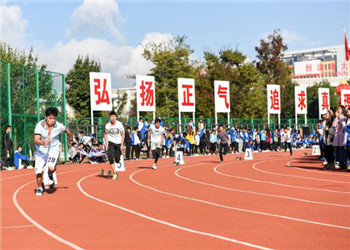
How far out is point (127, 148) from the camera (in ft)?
97.1

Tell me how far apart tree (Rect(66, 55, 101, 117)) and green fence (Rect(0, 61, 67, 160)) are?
36089 mm

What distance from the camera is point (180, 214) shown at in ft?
31.7

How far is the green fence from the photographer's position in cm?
2331

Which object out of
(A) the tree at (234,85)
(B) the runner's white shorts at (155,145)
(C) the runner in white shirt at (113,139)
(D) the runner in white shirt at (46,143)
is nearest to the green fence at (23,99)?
(B) the runner's white shorts at (155,145)

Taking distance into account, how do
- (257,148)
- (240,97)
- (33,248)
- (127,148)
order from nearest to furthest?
(33,248), (127,148), (257,148), (240,97)

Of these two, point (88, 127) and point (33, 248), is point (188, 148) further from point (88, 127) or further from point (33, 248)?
point (33, 248)

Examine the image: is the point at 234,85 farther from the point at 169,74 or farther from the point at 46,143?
the point at 46,143

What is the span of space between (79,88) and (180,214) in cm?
5525

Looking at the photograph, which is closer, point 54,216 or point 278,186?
point 54,216

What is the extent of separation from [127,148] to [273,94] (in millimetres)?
17487

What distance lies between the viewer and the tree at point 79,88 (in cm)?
6331

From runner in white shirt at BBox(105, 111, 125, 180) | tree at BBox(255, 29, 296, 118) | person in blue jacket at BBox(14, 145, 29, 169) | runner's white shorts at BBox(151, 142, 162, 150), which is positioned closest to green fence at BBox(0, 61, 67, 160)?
person in blue jacket at BBox(14, 145, 29, 169)

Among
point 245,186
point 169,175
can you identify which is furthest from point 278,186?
point 169,175

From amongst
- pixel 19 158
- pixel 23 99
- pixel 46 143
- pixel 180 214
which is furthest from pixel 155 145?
pixel 180 214
